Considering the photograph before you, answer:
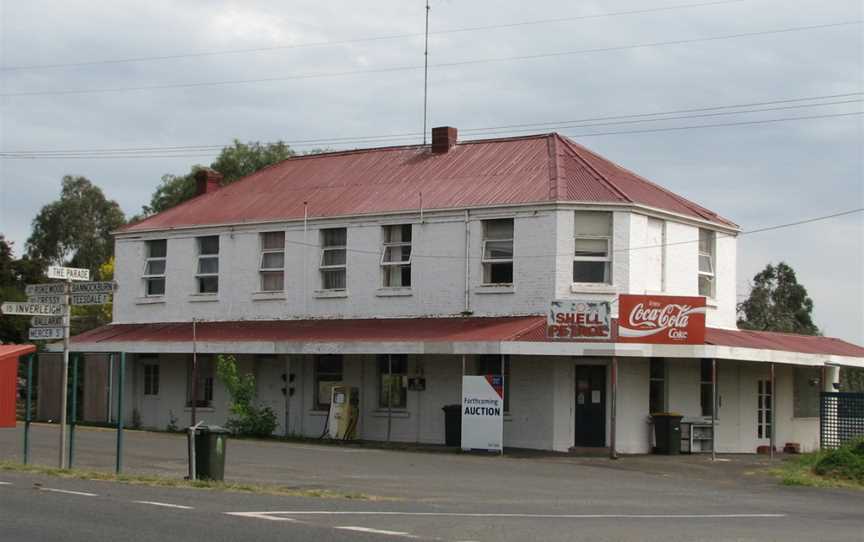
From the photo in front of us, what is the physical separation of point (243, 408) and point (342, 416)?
309 centimetres

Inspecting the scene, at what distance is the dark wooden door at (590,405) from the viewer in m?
31.3

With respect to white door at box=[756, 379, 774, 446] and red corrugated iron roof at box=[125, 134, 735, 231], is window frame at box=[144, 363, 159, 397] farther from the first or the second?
white door at box=[756, 379, 774, 446]

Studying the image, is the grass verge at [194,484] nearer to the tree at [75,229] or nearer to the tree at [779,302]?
the tree at [779,302]

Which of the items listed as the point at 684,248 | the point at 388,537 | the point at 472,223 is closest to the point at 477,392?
the point at 472,223

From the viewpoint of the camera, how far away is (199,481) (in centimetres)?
1923

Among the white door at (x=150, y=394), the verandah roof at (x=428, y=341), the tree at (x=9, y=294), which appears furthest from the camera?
the tree at (x=9, y=294)

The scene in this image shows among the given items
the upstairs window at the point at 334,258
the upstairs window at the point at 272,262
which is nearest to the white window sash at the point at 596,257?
the upstairs window at the point at 334,258

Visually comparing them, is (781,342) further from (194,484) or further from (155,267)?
(194,484)

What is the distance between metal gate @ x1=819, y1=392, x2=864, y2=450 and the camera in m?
30.0

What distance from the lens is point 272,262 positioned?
37.0 metres

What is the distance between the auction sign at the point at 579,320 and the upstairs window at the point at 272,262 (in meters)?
10.4

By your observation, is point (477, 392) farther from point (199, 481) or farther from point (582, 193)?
point (199, 481)

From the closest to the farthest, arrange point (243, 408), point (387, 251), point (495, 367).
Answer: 1. point (495, 367)
2. point (387, 251)
3. point (243, 408)

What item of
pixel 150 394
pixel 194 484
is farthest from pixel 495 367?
pixel 194 484
